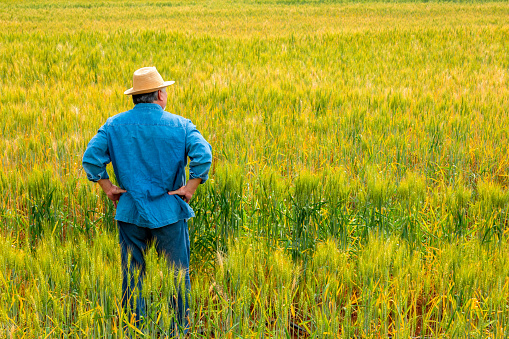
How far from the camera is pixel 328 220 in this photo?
2.62 m

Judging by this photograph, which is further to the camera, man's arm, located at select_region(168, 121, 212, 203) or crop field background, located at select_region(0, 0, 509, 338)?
man's arm, located at select_region(168, 121, 212, 203)

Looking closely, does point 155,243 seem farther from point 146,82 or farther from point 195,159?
point 146,82

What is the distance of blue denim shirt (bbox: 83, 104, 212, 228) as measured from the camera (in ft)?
6.60

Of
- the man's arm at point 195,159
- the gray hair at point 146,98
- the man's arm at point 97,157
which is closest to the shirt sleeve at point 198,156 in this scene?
the man's arm at point 195,159

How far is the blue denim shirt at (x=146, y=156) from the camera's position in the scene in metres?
2.01

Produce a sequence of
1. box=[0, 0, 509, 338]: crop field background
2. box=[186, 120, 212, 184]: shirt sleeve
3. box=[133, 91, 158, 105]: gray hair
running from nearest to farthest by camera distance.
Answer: box=[0, 0, 509, 338]: crop field background < box=[186, 120, 212, 184]: shirt sleeve < box=[133, 91, 158, 105]: gray hair

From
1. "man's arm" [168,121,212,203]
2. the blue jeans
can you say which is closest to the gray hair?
"man's arm" [168,121,212,203]

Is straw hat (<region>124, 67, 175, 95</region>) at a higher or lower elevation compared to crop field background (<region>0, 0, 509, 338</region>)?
higher

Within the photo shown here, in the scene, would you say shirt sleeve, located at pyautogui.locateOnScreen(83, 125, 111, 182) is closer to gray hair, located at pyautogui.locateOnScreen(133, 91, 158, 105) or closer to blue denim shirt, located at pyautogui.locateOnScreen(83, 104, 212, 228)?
blue denim shirt, located at pyautogui.locateOnScreen(83, 104, 212, 228)

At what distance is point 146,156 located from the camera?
203 centimetres

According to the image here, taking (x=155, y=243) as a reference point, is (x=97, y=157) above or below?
above

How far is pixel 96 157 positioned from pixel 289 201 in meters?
1.27

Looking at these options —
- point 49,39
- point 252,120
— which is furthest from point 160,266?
point 49,39

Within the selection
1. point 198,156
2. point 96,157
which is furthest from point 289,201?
point 96,157
